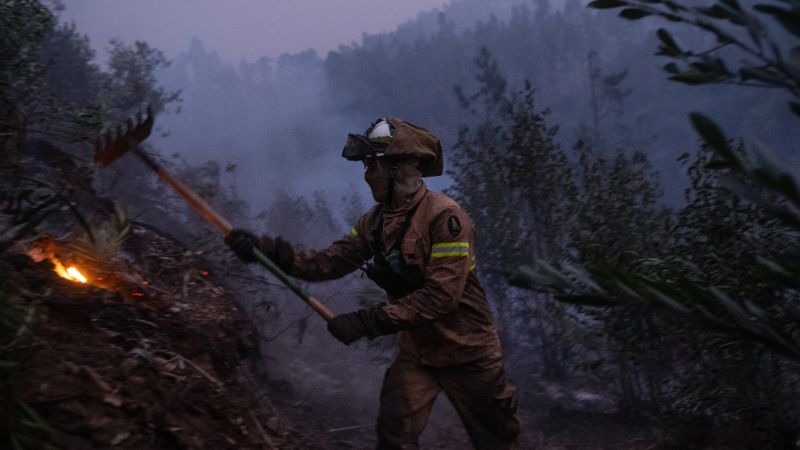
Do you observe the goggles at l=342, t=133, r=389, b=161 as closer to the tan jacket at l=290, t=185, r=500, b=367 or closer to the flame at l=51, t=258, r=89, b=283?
the tan jacket at l=290, t=185, r=500, b=367

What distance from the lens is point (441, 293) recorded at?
335 cm

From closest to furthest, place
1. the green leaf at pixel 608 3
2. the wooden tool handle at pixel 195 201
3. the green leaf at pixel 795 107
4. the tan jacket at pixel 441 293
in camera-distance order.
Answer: the green leaf at pixel 795 107
the green leaf at pixel 608 3
the tan jacket at pixel 441 293
the wooden tool handle at pixel 195 201

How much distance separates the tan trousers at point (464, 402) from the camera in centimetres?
Answer: 352

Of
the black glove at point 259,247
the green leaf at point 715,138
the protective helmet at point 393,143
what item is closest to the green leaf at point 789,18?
the green leaf at point 715,138

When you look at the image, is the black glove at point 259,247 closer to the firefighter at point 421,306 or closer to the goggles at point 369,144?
the firefighter at point 421,306

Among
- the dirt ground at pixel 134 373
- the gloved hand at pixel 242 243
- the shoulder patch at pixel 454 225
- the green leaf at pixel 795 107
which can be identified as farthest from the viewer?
the gloved hand at pixel 242 243

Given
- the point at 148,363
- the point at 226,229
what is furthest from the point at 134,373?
the point at 226,229

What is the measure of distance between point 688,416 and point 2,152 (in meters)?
5.21

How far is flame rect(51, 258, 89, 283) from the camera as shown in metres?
3.71

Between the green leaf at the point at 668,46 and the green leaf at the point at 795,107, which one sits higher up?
the green leaf at the point at 668,46

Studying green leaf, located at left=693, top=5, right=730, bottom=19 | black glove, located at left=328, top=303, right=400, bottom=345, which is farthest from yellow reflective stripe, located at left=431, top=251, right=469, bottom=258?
green leaf, located at left=693, top=5, right=730, bottom=19

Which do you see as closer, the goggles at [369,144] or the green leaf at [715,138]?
the green leaf at [715,138]

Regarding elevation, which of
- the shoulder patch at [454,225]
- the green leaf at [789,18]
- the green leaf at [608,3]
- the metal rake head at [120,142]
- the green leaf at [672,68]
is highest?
the metal rake head at [120,142]

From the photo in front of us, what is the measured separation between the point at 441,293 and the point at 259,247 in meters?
1.29
